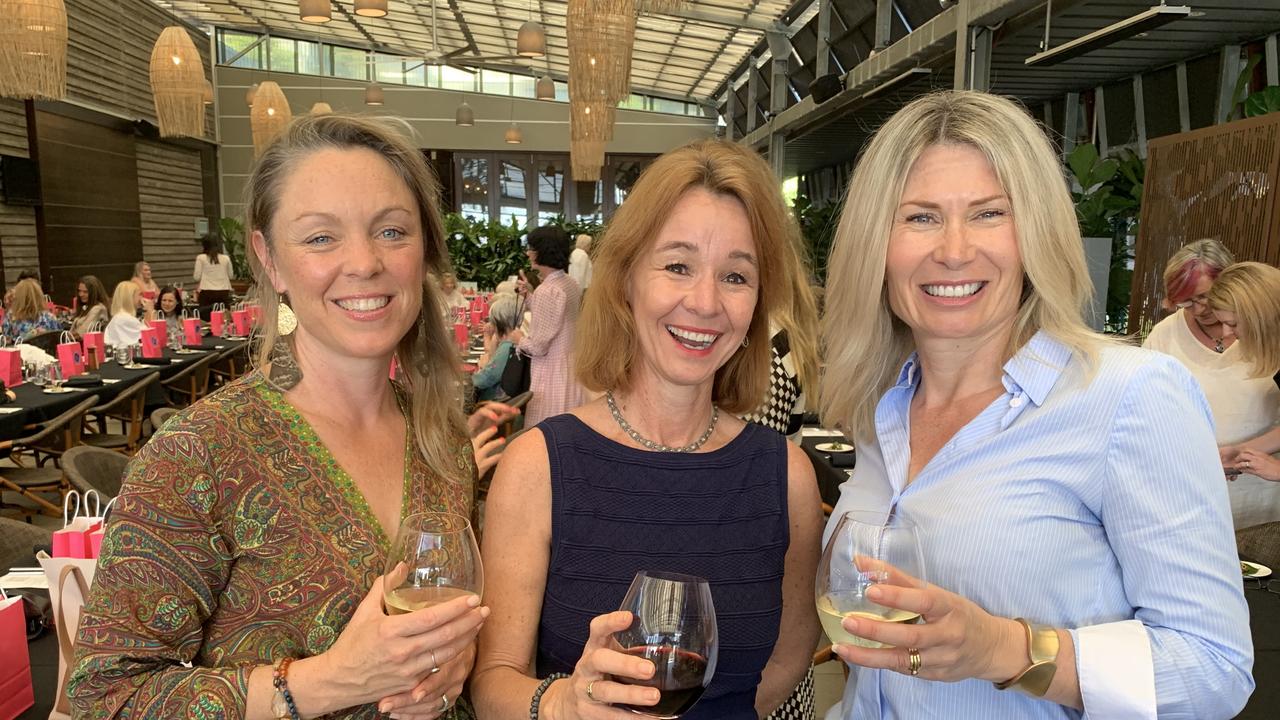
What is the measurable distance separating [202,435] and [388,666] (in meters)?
0.46

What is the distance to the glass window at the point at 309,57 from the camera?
20.7m

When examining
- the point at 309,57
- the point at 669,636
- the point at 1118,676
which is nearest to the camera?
the point at 669,636

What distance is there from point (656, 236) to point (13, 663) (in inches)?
60.7

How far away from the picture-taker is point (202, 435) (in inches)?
50.9

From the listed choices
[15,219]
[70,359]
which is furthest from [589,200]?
[70,359]

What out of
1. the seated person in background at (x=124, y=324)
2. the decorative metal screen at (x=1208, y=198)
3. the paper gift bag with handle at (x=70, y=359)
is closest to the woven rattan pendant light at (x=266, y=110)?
the seated person in background at (x=124, y=324)

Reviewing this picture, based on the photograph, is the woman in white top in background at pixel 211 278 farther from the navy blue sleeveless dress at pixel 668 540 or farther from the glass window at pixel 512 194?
the navy blue sleeveless dress at pixel 668 540

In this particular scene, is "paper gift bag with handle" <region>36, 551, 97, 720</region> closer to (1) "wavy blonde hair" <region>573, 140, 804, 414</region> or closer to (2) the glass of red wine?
(1) "wavy blonde hair" <region>573, 140, 804, 414</region>

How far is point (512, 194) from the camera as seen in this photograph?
22.0m

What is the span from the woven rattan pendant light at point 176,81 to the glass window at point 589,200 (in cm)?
1424

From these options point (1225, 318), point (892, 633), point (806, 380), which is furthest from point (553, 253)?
point (892, 633)

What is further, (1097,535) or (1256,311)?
(1256,311)

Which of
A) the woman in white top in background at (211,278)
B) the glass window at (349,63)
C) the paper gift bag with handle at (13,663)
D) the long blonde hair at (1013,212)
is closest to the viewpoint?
the long blonde hair at (1013,212)

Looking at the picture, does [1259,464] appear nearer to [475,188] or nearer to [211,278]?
[211,278]
